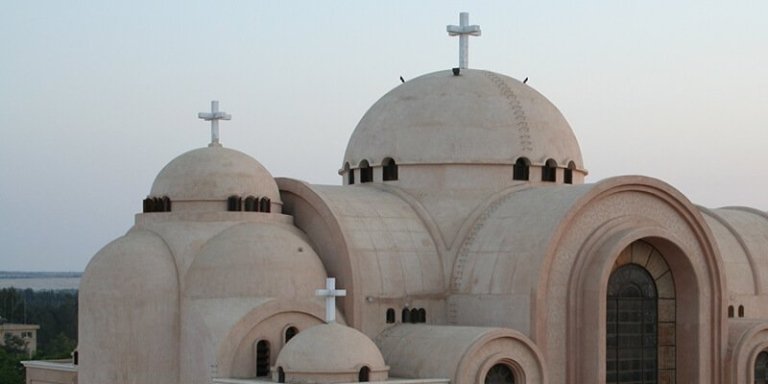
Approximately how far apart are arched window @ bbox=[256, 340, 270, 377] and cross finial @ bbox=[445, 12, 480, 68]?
1268 centimetres

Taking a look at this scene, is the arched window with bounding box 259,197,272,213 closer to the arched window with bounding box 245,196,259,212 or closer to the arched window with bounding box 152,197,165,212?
the arched window with bounding box 245,196,259,212

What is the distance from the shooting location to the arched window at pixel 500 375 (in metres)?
34.1

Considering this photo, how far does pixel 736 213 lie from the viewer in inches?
1842

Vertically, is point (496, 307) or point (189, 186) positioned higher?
point (189, 186)

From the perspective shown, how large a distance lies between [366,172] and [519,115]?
473cm

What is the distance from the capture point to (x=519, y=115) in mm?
40125

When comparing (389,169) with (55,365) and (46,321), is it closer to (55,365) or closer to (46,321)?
(55,365)

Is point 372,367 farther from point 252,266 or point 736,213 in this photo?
point 736,213

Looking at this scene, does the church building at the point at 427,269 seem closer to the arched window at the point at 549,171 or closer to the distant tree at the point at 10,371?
the arched window at the point at 549,171

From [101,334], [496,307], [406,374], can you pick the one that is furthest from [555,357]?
[101,334]

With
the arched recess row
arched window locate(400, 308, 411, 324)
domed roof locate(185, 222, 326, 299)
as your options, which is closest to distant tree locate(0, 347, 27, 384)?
arched window locate(400, 308, 411, 324)

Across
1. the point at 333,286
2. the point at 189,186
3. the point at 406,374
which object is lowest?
the point at 406,374

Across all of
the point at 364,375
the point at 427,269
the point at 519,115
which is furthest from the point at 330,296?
the point at 519,115

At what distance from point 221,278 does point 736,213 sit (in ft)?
66.1
